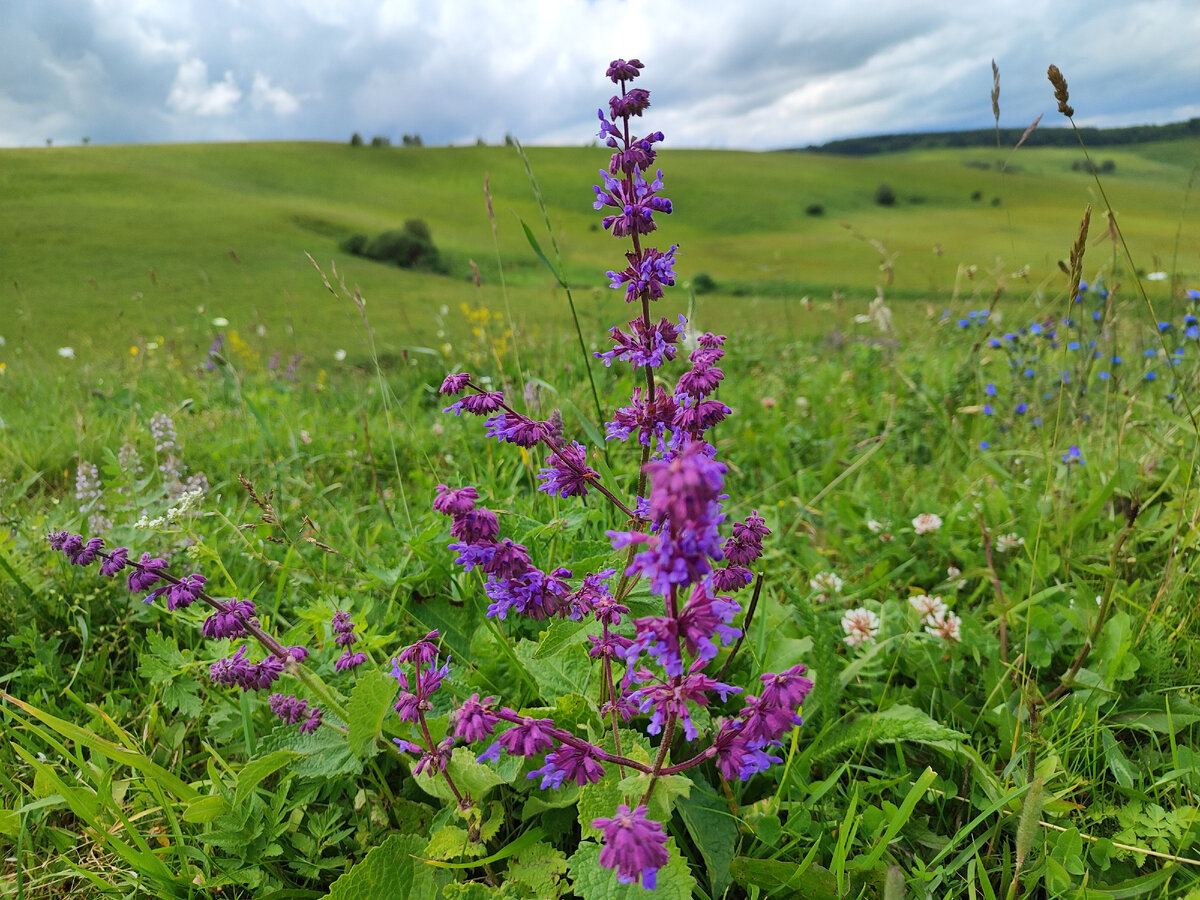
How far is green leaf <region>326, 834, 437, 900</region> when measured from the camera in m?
1.71

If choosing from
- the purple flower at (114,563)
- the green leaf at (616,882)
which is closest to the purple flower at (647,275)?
the green leaf at (616,882)

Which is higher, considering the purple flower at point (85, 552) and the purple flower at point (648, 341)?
the purple flower at point (648, 341)

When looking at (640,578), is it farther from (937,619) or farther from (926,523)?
(926,523)

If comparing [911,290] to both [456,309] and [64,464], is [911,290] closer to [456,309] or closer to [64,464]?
[456,309]

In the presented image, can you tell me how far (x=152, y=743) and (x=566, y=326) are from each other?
8772mm

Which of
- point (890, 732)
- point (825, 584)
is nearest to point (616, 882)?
point (890, 732)

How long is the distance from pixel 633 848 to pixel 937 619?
81.3 inches

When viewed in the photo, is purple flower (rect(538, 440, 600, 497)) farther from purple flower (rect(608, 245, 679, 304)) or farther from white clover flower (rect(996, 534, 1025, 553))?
white clover flower (rect(996, 534, 1025, 553))

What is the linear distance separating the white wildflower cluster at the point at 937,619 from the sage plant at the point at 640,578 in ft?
4.84

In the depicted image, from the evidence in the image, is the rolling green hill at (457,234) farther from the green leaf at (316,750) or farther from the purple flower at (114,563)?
the green leaf at (316,750)

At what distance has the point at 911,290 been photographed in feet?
103

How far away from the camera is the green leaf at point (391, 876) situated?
1714mm

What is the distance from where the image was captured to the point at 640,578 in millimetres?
1863

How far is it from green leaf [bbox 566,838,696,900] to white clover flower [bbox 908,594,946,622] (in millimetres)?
1785
